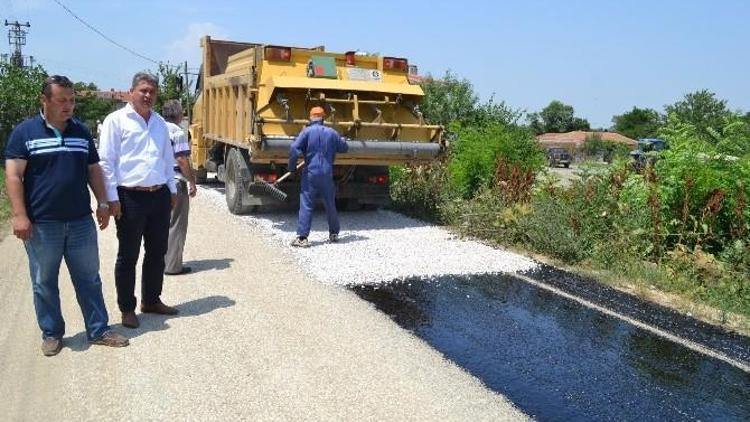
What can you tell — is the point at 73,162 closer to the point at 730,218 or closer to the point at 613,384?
the point at 613,384

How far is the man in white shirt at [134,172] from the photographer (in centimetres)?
498

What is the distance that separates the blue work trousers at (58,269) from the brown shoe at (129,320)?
0.36 meters

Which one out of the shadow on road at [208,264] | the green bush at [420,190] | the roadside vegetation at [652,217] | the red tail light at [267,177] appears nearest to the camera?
the roadside vegetation at [652,217]

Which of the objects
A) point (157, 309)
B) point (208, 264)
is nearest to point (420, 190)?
point (208, 264)

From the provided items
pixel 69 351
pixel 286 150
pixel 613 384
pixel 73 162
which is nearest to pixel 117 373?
pixel 69 351

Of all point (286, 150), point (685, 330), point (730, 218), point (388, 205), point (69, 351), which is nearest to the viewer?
point (69, 351)

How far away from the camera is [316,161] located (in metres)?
8.66

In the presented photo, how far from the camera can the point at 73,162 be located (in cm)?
441

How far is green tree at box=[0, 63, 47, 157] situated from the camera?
83.4 ft

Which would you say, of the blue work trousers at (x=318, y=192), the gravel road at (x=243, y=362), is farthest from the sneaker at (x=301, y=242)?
the gravel road at (x=243, y=362)

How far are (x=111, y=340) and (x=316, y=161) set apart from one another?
4.43 m

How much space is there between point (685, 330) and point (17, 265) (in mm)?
6875

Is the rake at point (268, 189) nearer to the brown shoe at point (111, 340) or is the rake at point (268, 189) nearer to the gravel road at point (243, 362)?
the gravel road at point (243, 362)

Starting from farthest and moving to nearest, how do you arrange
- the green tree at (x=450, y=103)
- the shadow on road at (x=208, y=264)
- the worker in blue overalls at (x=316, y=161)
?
the green tree at (x=450, y=103) < the worker in blue overalls at (x=316, y=161) < the shadow on road at (x=208, y=264)
